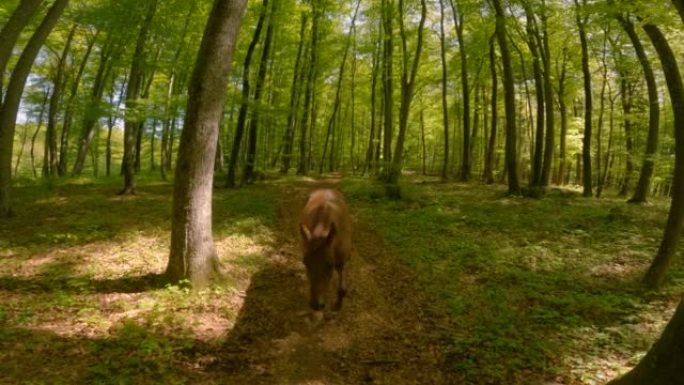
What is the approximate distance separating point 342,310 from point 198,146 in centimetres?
404

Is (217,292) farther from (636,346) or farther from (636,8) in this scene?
(636,8)

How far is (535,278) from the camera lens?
9750 millimetres

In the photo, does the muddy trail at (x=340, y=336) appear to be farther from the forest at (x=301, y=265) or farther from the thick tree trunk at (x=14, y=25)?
the thick tree trunk at (x=14, y=25)

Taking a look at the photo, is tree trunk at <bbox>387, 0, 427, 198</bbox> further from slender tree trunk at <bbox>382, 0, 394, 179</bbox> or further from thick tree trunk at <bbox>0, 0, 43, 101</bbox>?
thick tree trunk at <bbox>0, 0, 43, 101</bbox>

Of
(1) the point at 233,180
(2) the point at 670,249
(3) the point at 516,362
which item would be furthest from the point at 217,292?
(1) the point at 233,180

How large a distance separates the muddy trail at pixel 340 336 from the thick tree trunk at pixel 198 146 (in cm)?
142

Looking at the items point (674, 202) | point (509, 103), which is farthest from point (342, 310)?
point (509, 103)

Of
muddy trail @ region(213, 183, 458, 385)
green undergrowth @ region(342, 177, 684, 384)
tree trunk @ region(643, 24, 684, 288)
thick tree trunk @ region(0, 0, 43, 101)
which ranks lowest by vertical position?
muddy trail @ region(213, 183, 458, 385)

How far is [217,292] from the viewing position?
7914 millimetres

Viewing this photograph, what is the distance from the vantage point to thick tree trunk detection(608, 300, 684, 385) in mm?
3387

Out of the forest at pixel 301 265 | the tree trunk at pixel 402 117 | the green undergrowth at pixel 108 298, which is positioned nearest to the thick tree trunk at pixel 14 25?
the forest at pixel 301 265

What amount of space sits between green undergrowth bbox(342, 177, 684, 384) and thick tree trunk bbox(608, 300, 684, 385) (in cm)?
228

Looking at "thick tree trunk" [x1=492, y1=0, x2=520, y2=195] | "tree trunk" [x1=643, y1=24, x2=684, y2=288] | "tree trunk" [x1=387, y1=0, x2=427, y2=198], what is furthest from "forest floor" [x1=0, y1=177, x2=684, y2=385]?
"thick tree trunk" [x1=492, y1=0, x2=520, y2=195]

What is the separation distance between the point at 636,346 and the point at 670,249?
10.6 ft
